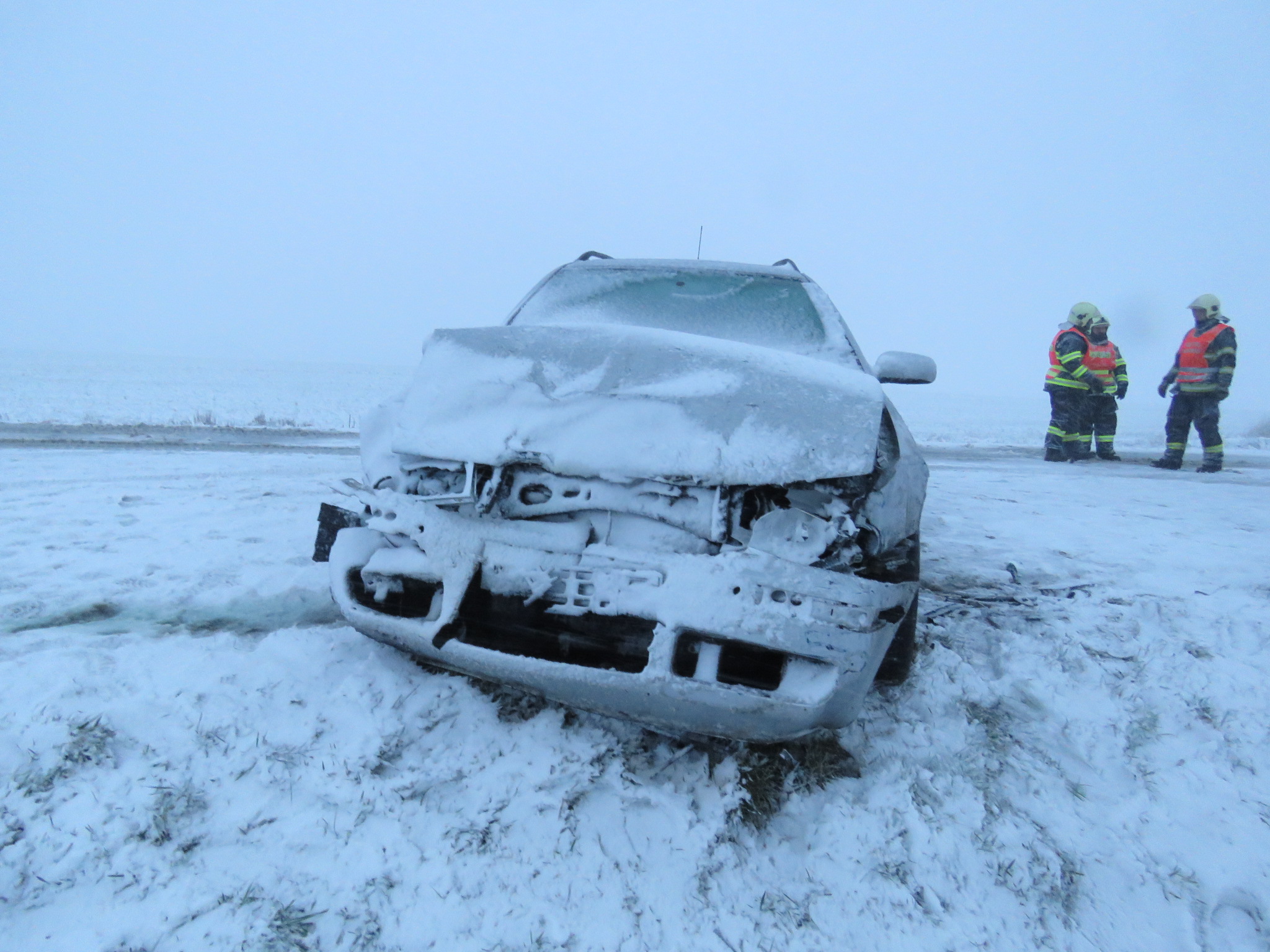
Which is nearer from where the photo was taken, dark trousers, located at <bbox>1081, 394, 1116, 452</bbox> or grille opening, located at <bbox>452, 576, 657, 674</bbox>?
grille opening, located at <bbox>452, 576, 657, 674</bbox>

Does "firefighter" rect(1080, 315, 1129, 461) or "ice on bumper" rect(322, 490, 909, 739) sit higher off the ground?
"firefighter" rect(1080, 315, 1129, 461)

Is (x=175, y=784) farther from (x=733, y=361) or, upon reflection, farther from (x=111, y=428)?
(x=111, y=428)

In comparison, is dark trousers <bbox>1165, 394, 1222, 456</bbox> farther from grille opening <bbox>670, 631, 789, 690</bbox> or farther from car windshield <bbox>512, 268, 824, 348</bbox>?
grille opening <bbox>670, 631, 789, 690</bbox>

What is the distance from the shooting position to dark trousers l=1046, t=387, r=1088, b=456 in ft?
27.2

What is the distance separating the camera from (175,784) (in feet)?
4.91

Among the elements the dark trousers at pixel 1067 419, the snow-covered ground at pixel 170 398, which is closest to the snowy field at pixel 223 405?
the snow-covered ground at pixel 170 398

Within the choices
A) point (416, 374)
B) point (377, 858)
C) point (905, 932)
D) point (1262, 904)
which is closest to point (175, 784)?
point (377, 858)

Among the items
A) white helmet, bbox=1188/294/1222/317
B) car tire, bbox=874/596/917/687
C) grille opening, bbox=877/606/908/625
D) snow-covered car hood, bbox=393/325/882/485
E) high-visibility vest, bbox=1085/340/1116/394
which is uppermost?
white helmet, bbox=1188/294/1222/317

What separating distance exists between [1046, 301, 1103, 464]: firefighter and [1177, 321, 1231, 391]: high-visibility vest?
89 cm

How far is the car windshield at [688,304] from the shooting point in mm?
2996

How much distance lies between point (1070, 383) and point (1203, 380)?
1275 mm

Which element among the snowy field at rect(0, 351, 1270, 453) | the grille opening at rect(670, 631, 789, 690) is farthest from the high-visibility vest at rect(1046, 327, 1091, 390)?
the grille opening at rect(670, 631, 789, 690)

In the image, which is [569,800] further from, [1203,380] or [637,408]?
[1203,380]

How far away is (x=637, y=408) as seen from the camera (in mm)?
1765
